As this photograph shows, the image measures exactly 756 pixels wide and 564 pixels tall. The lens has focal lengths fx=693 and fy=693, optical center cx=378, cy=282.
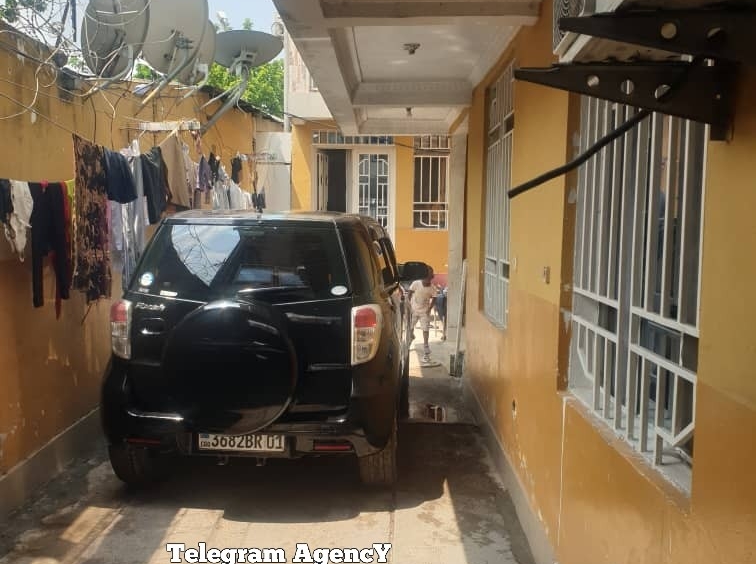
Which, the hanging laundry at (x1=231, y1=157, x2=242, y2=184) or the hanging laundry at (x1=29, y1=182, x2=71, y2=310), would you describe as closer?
the hanging laundry at (x1=29, y1=182, x2=71, y2=310)

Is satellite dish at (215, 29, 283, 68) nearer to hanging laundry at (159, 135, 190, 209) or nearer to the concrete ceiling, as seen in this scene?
the concrete ceiling

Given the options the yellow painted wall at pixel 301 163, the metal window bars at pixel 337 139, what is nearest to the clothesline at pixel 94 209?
the yellow painted wall at pixel 301 163

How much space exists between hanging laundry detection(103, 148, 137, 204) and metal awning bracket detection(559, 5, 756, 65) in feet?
14.6

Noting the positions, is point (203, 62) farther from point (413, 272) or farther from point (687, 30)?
point (687, 30)

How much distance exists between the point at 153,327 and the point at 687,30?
11.4 feet

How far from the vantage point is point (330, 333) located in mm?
4219

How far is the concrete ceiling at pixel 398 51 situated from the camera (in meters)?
4.53

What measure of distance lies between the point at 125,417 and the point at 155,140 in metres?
3.98

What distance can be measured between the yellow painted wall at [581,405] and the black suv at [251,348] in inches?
39.2

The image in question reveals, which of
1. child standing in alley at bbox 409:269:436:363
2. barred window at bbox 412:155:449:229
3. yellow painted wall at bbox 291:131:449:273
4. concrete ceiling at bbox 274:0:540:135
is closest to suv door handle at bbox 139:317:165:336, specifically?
concrete ceiling at bbox 274:0:540:135

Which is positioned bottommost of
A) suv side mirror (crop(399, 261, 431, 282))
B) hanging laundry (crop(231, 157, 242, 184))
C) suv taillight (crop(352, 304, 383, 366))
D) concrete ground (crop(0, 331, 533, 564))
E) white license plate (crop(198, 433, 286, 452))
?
concrete ground (crop(0, 331, 533, 564))

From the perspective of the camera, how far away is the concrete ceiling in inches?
178

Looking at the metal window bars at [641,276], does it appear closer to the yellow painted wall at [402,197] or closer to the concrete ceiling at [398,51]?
the concrete ceiling at [398,51]

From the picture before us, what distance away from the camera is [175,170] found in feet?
22.7
